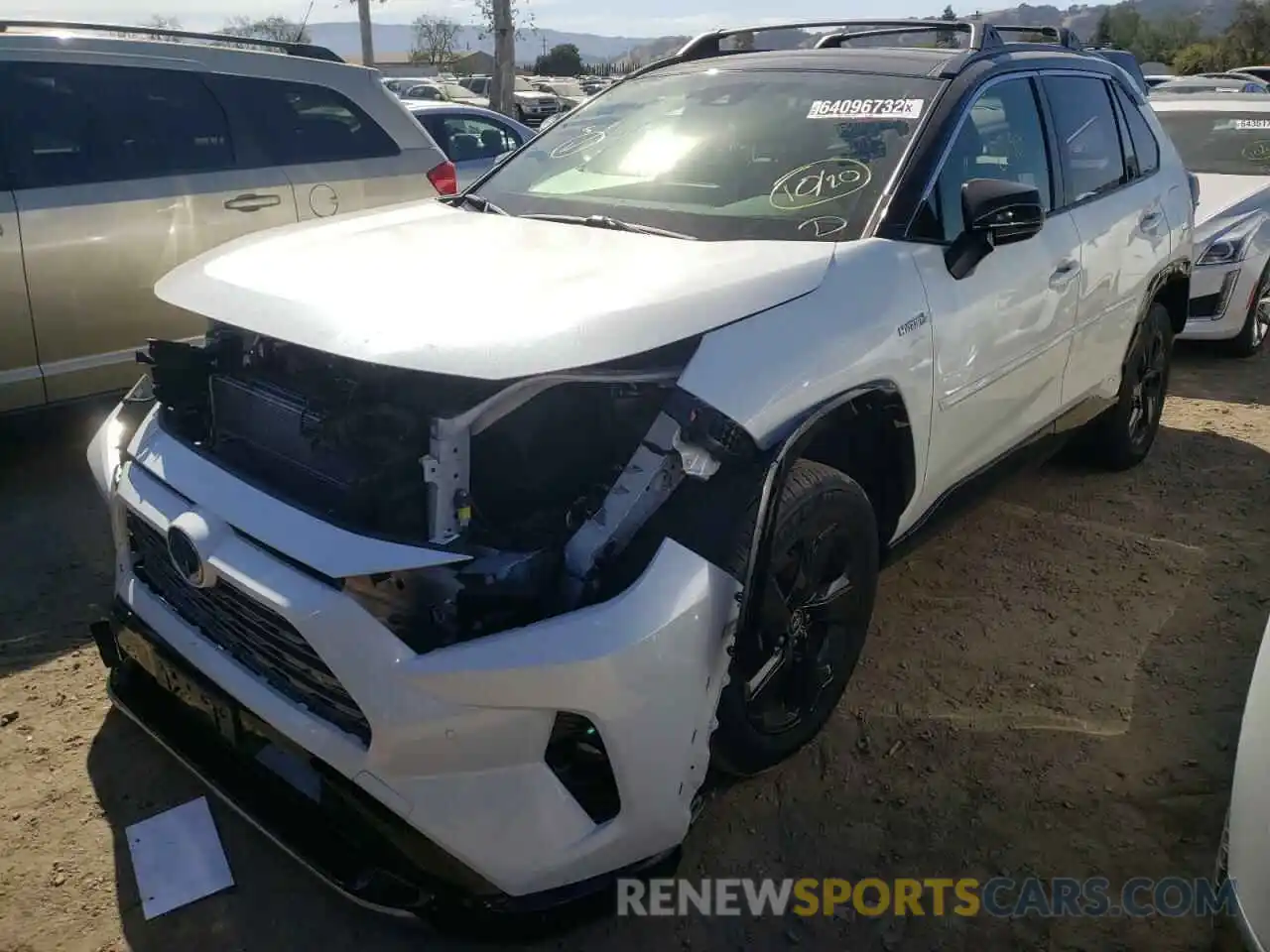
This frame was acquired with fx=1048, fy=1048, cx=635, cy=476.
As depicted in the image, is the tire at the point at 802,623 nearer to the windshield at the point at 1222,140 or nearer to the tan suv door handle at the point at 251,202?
the tan suv door handle at the point at 251,202

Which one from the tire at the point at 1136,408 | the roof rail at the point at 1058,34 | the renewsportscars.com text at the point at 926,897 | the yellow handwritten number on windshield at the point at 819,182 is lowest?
the renewsportscars.com text at the point at 926,897

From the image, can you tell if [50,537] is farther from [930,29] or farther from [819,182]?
[930,29]

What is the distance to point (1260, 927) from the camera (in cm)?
173

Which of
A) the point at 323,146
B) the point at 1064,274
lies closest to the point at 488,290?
the point at 1064,274

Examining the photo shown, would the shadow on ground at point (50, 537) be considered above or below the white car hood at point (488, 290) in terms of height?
below

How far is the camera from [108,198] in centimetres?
452

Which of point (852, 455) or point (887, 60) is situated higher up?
point (887, 60)

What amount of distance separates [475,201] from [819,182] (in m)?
1.22

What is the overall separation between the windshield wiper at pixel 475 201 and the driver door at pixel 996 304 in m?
1.40

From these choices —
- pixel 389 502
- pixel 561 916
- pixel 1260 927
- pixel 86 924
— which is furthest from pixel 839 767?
pixel 86 924

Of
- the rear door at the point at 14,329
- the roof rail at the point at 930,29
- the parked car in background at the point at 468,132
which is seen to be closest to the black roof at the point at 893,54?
the roof rail at the point at 930,29

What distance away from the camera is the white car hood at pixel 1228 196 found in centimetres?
691

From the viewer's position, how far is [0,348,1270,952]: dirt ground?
2.40 meters

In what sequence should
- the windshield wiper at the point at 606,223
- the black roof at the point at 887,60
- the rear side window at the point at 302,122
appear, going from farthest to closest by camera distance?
the rear side window at the point at 302,122
the black roof at the point at 887,60
the windshield wiper at the point at 606,223
